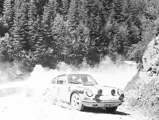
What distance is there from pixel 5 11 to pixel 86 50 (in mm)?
19939

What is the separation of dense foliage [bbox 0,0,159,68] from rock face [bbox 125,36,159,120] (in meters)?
23.7

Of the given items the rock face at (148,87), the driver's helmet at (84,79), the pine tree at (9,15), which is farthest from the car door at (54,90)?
the pine tree at (9,15)

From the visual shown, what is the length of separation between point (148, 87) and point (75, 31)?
47.8 metres

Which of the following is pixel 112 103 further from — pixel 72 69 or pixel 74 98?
pixel 72 69

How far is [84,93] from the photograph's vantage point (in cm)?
1018

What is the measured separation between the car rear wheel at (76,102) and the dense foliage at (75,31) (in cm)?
2792

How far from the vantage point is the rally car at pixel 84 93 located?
33.1 ft

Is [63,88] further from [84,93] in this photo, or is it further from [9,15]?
[9,15]

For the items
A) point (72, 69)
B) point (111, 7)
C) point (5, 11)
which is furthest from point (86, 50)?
point (111, 7)

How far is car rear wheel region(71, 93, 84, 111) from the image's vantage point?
10298 mm

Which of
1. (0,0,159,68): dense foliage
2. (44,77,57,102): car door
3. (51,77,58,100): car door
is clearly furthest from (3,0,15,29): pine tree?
(51,77,58,100): car door

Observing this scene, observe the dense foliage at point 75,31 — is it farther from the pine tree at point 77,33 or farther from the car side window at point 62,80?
the car side window at point 62,80

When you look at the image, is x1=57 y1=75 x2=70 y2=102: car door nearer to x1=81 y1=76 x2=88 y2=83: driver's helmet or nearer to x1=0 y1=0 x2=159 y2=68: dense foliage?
x1=81 y1=76 x2=88 y2=83: driver's helmet

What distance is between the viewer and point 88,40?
58688 millimetres
